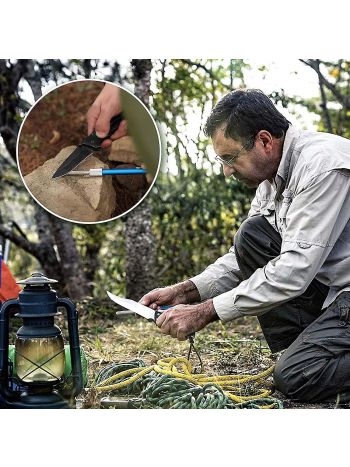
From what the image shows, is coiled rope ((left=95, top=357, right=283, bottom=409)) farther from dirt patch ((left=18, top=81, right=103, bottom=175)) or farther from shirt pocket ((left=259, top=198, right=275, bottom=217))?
dirt patch ((left=18, top=81, right=103, bottom=175))

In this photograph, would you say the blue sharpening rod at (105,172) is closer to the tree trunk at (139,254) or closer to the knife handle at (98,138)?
the knife handle at (98,138)

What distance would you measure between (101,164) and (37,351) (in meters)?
1.86

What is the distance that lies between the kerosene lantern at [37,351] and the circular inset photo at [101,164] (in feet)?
5.56

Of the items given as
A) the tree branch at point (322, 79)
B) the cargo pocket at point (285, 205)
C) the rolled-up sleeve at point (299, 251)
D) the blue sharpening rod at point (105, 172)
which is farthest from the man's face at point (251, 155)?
the tree branch at point (322, 79)

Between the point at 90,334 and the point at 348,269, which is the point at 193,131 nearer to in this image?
the point at 90,334

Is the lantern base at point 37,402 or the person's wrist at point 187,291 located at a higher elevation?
the person's wrist at point 187,291

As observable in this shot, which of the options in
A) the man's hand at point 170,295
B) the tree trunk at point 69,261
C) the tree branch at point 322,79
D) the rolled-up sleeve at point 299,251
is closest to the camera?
the rolled-up sleeve at point 299,251

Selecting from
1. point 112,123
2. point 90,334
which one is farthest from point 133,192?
point 90,334

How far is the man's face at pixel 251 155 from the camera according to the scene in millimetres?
3018

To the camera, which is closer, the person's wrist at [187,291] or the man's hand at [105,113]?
the person's wrist at [187,291]

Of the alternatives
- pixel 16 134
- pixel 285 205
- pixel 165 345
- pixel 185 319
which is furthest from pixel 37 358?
pixel 16 134

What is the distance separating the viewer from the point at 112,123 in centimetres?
467

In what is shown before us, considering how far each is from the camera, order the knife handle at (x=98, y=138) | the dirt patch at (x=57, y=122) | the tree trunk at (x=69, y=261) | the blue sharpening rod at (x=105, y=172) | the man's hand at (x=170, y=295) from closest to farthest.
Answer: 1. the man's hand at (x=170, y=295)
2. the blue sharpening rod at (x=105, y=172)
3. the knife handle at (x=98, y=138)
4. the dirt patch at (x=57, y=122)
5. the tree trunk at (x=69, y=261)

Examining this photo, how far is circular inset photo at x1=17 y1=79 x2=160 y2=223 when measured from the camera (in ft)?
14.3
